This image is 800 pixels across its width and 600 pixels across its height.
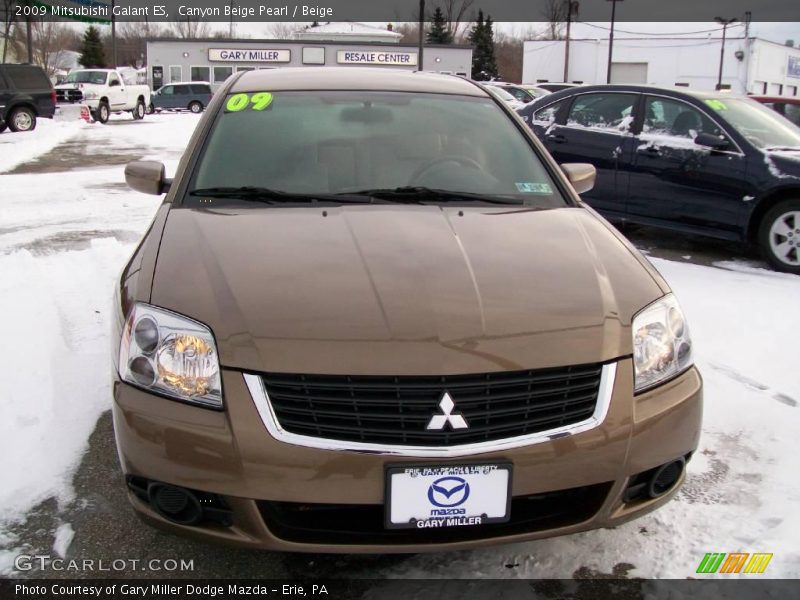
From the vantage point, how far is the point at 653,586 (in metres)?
2.26

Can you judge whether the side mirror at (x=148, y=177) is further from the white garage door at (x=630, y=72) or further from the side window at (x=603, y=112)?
the white garage door at (x=630, y=72)

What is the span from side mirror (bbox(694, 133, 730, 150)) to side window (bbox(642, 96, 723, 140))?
0.13m

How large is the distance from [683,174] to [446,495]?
5.55 meters

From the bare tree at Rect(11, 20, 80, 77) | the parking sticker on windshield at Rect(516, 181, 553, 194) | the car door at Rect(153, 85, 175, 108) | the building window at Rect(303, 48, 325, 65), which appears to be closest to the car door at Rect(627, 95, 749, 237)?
the parking sticker on windshield at Rect(516, 181, 553, 194)

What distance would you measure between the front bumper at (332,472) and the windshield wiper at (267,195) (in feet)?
3.35

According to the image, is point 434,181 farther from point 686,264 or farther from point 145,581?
point 686,264

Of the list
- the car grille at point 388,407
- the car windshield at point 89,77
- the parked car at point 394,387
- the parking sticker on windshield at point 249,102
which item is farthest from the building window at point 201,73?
the car grille at point 388,407

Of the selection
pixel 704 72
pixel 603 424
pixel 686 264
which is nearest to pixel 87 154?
pixel 686 264

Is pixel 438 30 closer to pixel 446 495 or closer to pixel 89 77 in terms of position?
pixel 89 77

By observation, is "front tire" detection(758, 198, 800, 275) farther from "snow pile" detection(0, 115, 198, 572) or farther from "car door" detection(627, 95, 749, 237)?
"snow pile" detection(0, 115, 198, 572)

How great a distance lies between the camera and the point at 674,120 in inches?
272

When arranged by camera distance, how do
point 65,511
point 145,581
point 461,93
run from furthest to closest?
point 461,93 → point 65,511 → point 145,581

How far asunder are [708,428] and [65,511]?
2643 millimetres

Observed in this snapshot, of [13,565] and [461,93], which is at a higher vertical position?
[461,93]
